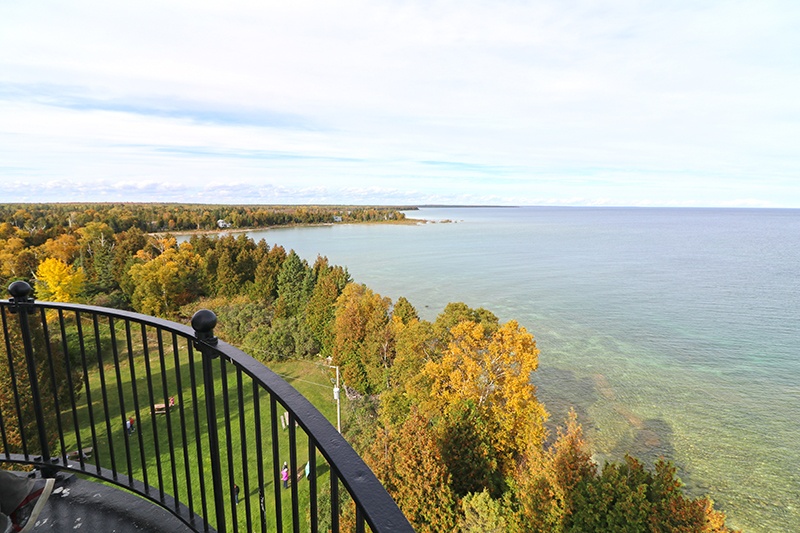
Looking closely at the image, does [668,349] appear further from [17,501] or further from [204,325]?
[17,501]

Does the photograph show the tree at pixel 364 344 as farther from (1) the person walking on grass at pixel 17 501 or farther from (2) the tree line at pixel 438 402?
(1) the person walking on grass at pixel 17 501

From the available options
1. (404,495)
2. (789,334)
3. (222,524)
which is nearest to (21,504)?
(222,524)

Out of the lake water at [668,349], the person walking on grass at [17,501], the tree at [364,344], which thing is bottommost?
the lake water at [668,349]

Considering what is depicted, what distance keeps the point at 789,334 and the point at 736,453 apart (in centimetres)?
2280

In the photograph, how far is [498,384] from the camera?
1792 centimetres

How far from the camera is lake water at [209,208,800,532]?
19.8 metres

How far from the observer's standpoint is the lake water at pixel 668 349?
1975 centimetres

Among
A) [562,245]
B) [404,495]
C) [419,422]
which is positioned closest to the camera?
[404,495]

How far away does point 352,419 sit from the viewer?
20.8 metres

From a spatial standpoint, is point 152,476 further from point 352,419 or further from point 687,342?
point 687,342

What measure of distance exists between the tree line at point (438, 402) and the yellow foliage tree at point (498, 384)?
56 mm

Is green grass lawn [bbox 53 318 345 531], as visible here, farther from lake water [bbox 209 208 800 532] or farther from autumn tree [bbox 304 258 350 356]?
lake water [bbox 209 208 800 532]

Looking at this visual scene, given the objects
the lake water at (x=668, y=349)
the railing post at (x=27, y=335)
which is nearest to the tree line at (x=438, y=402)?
the lake water at (x=668, y=349)

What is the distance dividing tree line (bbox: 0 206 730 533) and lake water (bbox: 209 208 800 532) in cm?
275
